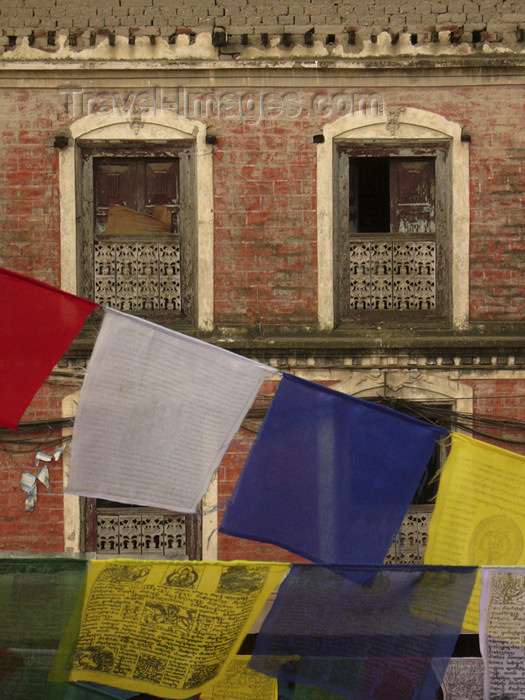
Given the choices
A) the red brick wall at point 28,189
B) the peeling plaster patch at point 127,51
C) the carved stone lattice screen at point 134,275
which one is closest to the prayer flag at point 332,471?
the carved stone lattice screen at point 134,275

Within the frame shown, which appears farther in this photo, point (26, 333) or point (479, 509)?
point (479, 509)

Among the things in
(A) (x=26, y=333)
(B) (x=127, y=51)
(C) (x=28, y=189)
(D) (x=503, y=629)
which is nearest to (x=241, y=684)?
(D) (x=503, y=629)

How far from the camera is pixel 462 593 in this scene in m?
6.36

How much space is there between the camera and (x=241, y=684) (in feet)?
20.5

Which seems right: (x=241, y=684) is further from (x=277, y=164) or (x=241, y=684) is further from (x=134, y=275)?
(x=277, y=164)

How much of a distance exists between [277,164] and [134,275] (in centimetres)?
179

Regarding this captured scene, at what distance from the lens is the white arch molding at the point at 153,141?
9.45 meters

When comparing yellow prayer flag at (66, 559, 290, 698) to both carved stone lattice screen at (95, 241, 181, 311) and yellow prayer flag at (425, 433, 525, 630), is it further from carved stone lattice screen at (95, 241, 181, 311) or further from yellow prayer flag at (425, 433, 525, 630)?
carved stone lattice screen at (95, 241, 181, 311)

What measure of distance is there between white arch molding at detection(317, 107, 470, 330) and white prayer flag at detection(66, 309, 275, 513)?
3.28 m

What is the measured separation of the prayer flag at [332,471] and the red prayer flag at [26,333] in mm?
1475

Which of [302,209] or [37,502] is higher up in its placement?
[302,209]

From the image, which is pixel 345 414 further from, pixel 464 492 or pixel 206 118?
pixel 206 118

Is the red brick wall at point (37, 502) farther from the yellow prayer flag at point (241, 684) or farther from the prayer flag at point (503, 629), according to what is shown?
the prayer flag at point (503, 629)

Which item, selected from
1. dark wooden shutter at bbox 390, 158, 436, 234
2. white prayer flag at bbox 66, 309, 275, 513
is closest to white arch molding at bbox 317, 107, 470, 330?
dark wooden shutter at bbox 390, 158, 436, 234
